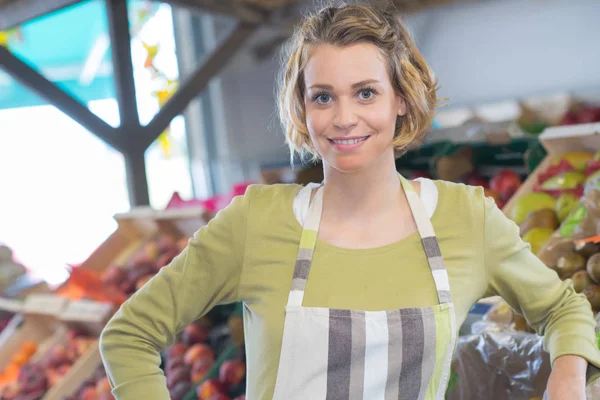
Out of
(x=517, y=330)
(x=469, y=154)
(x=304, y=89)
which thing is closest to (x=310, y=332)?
(x=304, y=89)

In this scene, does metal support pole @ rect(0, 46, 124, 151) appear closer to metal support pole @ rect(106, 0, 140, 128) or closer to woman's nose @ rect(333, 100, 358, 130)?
metal support pole @ rect(106, 0, 140, 128)

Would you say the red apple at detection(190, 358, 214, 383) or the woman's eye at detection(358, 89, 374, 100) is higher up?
the woman's eye at detection(358, 89, 374, 100)

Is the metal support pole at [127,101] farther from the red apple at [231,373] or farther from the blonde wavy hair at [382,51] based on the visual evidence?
the blonde wavy hair at [382,51]

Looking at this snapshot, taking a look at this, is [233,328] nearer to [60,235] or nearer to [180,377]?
[180,377]

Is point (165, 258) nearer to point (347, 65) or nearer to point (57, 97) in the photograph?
point (57, 97)

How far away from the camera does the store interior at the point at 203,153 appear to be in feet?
6.44

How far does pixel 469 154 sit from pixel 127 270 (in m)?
1.60

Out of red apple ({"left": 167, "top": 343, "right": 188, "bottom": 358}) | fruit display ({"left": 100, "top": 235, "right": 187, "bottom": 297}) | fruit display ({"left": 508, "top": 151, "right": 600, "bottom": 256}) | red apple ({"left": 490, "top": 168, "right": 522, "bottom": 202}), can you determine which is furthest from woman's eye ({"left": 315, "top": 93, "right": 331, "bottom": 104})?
fruit display ({"left": 100, "top": 235, "right": 187, "bottom": 297})

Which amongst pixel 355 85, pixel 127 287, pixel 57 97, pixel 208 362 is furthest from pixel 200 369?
pixel 57 97

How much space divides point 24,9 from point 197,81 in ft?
3.40

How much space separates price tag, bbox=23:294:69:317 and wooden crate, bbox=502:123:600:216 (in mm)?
1834

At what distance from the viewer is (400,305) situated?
46.3 inches

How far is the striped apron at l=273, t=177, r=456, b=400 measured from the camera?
116 centimetres

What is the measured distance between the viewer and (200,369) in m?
2.47
